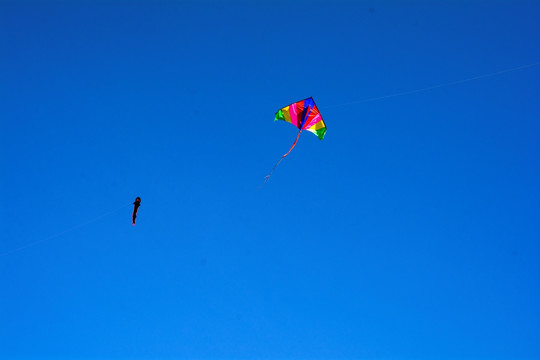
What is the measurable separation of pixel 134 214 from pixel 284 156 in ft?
22.4

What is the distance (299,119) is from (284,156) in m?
2.46

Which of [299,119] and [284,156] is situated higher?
[299,119]

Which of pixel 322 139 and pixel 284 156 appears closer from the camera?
pixel 284 156

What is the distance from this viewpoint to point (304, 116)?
52.0ft

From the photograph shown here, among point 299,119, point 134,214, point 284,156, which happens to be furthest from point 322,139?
point 134,214

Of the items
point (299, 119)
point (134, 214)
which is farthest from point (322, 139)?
point (134, 214)

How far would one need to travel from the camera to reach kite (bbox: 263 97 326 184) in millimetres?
15550

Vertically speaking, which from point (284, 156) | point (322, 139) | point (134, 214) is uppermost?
point (322, 139)

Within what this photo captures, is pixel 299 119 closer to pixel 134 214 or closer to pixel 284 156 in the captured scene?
pixel 284 156

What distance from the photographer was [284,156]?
14.4 metres

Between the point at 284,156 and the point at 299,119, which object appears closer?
the point at 284,156

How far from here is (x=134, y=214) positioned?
1529cm

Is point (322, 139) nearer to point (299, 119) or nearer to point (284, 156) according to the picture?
point (299, 119)

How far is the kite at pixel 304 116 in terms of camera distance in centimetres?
1555
